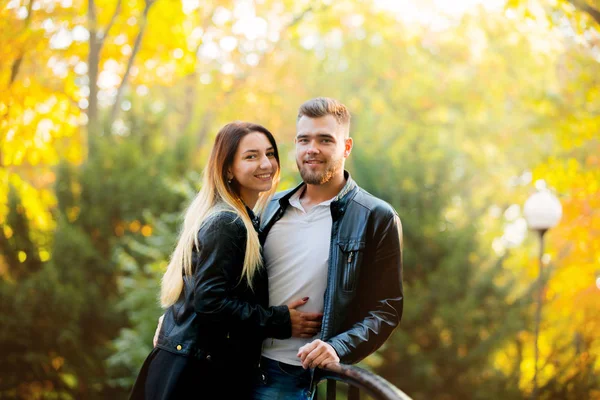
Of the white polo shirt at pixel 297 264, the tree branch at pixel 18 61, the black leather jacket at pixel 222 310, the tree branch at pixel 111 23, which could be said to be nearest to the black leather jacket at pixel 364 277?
the white polo shirt at pixel 297 264

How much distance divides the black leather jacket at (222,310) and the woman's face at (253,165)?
257mm

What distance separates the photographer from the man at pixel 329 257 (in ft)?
8.37

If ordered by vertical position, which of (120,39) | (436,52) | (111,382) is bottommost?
(111,382)

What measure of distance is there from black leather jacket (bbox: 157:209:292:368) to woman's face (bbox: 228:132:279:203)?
0.84ft

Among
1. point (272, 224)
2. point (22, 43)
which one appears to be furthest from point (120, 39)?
point (272, 224)

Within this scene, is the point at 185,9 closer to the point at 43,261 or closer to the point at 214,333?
the point at 43,261

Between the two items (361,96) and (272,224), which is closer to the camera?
A: (272,224)

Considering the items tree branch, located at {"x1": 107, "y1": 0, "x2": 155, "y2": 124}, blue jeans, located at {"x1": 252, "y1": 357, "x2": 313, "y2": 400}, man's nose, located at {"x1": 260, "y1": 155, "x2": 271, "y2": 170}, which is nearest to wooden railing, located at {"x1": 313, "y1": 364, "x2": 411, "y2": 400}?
blue jeans, located at {"x1": 252, "y1": 357, "x2": 313, "y2": 400}

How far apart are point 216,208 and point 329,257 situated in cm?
49

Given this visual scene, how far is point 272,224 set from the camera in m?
2.89

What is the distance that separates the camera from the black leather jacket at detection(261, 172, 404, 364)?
253 centimetres

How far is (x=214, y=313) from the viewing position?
8.22 feet

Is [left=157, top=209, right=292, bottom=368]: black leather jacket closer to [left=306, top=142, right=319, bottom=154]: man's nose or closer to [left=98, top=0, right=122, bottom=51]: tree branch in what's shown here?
[left=306, top=142, right=319, bottom=154]: man's nose

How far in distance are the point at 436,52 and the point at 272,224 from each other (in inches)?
737
